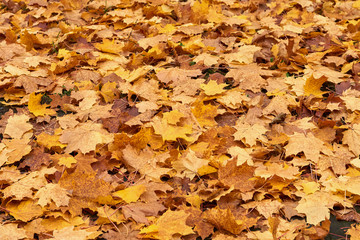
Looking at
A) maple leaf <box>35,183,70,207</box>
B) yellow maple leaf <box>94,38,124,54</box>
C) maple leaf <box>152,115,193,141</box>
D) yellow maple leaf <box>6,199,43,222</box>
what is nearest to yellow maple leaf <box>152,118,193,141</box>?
maple leaf <box>152,115,193,141</box>

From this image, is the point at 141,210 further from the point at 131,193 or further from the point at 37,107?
the point at 37,107

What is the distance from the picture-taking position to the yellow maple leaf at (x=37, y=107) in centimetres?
282

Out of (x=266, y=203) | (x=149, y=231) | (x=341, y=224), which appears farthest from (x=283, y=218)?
(x=149, y=231)

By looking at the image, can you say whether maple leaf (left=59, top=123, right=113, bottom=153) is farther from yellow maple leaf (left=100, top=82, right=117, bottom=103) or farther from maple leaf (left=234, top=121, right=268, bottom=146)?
maple leaf (left=234, top=121, right=268, bottom=146)

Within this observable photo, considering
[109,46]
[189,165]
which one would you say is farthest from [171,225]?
[109,46]

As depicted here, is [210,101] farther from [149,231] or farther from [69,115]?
[149,231]

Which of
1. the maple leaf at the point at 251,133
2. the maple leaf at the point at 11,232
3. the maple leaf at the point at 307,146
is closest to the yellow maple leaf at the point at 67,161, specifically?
the maple leaf at the point at 11,232

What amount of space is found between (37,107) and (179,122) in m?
1.18

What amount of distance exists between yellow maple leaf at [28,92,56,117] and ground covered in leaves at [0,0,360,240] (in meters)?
0.02

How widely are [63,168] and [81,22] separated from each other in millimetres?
2480

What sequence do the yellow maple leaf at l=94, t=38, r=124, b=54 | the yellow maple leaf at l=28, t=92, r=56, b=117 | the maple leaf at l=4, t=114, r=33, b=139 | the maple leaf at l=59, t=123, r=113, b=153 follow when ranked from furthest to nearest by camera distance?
the yellow maple leaf at l=94, t=38, r=124, b=54, the yellow maple leaf at l=28, t=92, r=56, b=117, the maple leaf at l=4, t=114, r=33, b=139, the maple leaf at l=59, t=123, r=113, b=153

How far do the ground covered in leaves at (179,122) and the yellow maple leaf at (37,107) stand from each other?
19 mm

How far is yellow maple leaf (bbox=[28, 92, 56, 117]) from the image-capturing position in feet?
9.25

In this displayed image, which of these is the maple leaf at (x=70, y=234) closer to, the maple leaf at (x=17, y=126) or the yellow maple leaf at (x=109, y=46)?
the maple leaf at (x=17, y=126)
